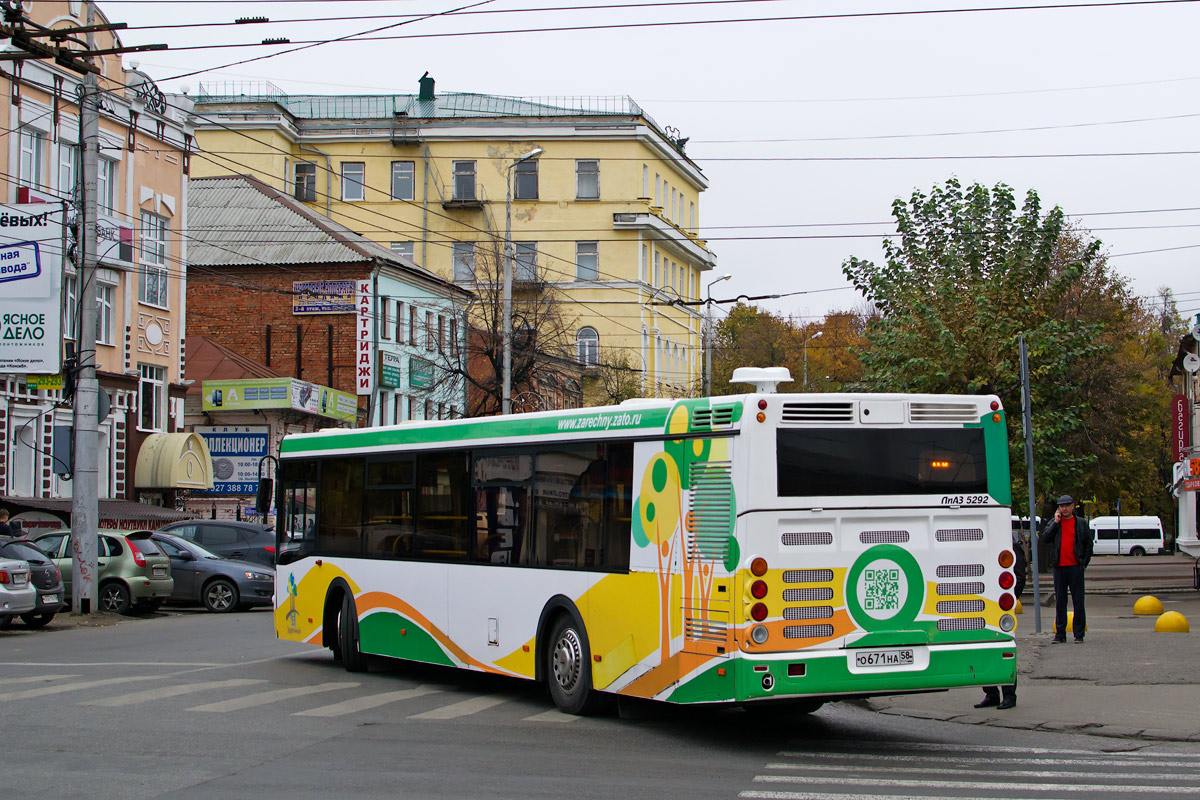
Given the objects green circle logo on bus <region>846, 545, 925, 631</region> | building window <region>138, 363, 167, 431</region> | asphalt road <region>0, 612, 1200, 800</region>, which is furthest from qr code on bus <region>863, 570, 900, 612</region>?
building window <region>138, 363, 167, 431</region>

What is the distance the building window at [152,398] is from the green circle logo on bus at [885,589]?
3490 cm

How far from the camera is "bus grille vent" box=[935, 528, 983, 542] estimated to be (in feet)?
37.1

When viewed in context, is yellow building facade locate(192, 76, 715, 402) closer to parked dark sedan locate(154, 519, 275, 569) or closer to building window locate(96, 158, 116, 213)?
building window locate(96, 158, 116, 213)

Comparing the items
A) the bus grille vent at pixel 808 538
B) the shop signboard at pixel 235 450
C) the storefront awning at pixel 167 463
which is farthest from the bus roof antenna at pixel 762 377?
the shop signboard at pixel 235 450

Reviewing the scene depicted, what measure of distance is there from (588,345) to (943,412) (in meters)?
65.7

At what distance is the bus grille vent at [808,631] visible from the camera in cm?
1066

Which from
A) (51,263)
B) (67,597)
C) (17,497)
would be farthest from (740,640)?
(17,497)

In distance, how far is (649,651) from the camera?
11.6 metres

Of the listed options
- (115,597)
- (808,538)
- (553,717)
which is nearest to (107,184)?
(115,597)

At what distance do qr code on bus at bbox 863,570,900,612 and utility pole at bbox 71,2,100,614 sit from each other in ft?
58.1

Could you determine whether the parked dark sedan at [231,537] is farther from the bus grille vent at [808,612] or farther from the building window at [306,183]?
the building window at [306,183]

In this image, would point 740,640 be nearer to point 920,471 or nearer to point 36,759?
point 920,471

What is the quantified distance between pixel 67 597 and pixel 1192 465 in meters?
23.6

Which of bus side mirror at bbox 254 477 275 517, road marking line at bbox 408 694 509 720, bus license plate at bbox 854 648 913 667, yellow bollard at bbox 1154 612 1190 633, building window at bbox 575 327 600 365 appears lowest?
road marking line at bbox 408 694 509 720
